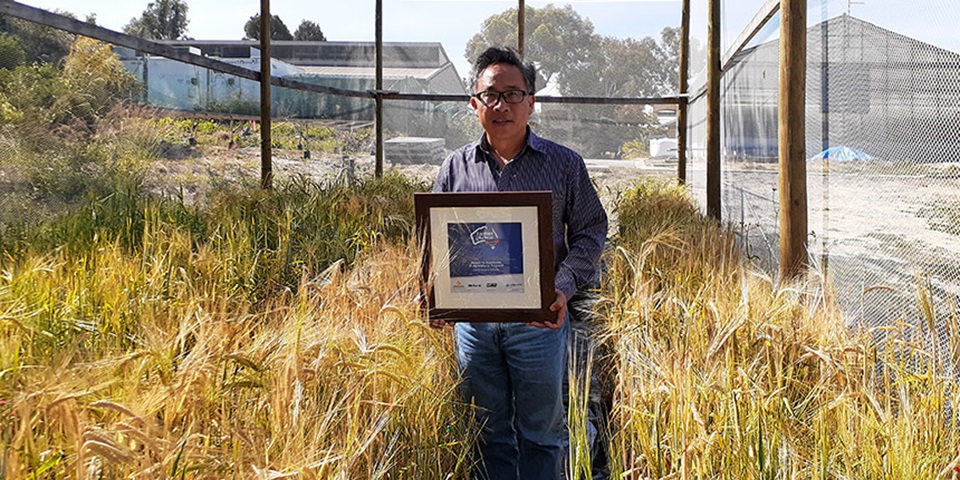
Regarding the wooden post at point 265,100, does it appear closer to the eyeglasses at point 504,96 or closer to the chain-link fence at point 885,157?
the chain-link fence at point 885,157

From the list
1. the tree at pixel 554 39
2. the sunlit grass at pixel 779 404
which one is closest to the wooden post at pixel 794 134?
the sunlit grass at pixel 779 404

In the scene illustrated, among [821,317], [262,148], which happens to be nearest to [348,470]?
[821,317]

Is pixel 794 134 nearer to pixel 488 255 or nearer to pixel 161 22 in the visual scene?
pixel 488 255

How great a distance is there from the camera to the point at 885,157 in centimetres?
263

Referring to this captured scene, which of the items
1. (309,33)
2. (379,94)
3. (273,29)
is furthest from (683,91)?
(273,29)

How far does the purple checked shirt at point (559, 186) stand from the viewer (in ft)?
7.48

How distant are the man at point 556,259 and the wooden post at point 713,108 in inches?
174

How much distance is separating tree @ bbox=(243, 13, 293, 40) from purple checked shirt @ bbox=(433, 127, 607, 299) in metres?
5.71

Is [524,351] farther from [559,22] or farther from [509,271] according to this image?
[559,22]

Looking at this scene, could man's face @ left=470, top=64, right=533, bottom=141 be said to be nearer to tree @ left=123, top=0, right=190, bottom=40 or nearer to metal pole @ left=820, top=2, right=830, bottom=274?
metal pole @ left=820, top=2, right=830, bottom=274

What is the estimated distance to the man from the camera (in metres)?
2.23

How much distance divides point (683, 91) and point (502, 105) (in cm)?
784

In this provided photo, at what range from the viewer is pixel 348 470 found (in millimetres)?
1389

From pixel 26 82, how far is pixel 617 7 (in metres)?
7.79
